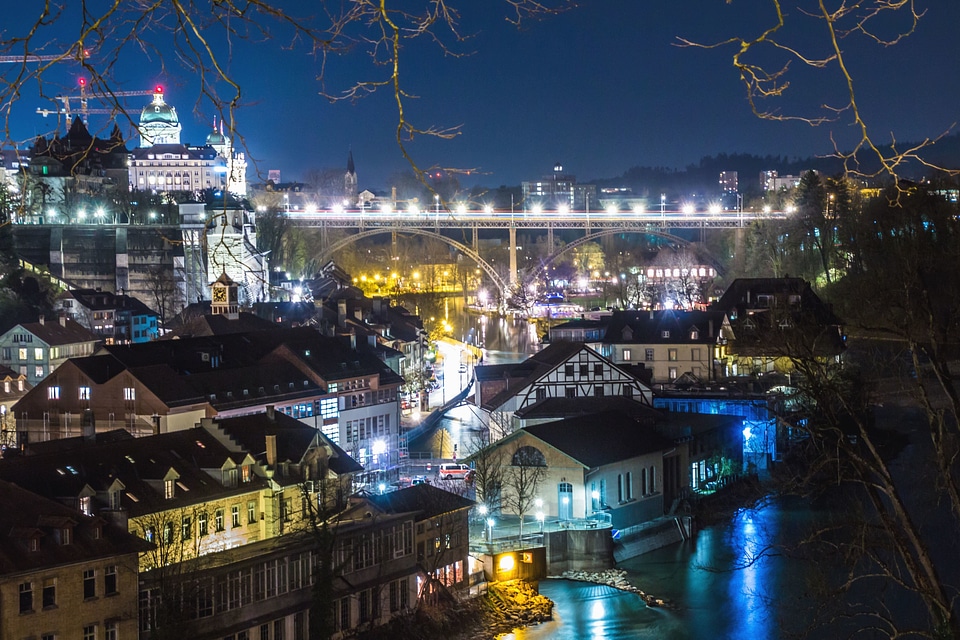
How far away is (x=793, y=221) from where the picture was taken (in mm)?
38469

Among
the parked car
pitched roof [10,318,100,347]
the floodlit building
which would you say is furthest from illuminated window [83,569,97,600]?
pitched roof [10,318,100,347]

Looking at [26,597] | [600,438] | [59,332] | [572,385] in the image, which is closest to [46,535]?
[26,597]

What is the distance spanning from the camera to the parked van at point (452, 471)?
750 inches

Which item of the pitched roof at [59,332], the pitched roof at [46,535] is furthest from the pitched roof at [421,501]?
the pitched roof at [59,332]

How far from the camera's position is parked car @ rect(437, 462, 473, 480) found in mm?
19025

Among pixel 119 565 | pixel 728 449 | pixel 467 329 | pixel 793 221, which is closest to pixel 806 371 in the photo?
pixel 119 565

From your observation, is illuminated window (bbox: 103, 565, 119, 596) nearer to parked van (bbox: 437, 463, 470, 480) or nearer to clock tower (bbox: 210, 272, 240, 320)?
parked van (bbox: 437, 463, 470, 480)

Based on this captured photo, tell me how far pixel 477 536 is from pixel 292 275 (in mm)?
29597

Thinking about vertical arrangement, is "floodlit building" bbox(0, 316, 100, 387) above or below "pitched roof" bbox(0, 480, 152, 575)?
above

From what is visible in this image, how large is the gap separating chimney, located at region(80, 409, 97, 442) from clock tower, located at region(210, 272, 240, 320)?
Result: 8.92m

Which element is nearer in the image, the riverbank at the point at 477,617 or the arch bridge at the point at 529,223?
the riverbank at the point at 477,617

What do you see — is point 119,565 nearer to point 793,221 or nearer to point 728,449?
point 728,449

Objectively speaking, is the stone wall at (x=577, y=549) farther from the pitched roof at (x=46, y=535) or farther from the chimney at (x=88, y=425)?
the pitched roof at (x=46, y=535)

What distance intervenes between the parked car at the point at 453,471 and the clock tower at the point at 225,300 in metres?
8.01
